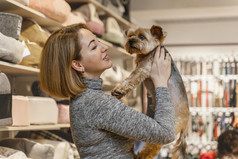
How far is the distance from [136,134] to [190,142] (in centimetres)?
367

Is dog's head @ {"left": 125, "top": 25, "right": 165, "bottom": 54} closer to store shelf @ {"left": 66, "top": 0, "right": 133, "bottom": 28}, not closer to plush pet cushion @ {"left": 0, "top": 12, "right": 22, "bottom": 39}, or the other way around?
plush pet cushion @ {"left": 0, "top": 12, "right": 22, "bottom": 39}

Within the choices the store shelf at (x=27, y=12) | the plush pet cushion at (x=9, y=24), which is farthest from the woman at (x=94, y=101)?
the store shelf at (x=27, y=12)

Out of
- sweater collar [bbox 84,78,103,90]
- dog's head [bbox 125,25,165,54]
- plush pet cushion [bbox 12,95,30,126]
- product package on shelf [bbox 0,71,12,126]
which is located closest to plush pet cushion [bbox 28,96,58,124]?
plush pet cushion [bbox 12,95,30,126]

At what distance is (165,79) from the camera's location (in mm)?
1341

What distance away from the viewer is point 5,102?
6.17 feet

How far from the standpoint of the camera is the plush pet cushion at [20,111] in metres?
2.09

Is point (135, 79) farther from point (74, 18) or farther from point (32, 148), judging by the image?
point (74, 18)

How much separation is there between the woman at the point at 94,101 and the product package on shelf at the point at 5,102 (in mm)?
619

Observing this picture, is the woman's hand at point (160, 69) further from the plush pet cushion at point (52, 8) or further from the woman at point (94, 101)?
the plush pet cushion at point (52, 8)

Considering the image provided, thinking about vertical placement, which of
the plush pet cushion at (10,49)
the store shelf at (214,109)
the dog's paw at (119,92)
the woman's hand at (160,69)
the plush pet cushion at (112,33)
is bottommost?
the store shelf at (214,109)

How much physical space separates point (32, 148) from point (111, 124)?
4.13ft

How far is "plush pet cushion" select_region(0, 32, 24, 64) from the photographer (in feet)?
6.19

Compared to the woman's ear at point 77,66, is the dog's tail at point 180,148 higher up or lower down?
lower down

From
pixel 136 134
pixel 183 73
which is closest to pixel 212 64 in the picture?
pixel 183 73
